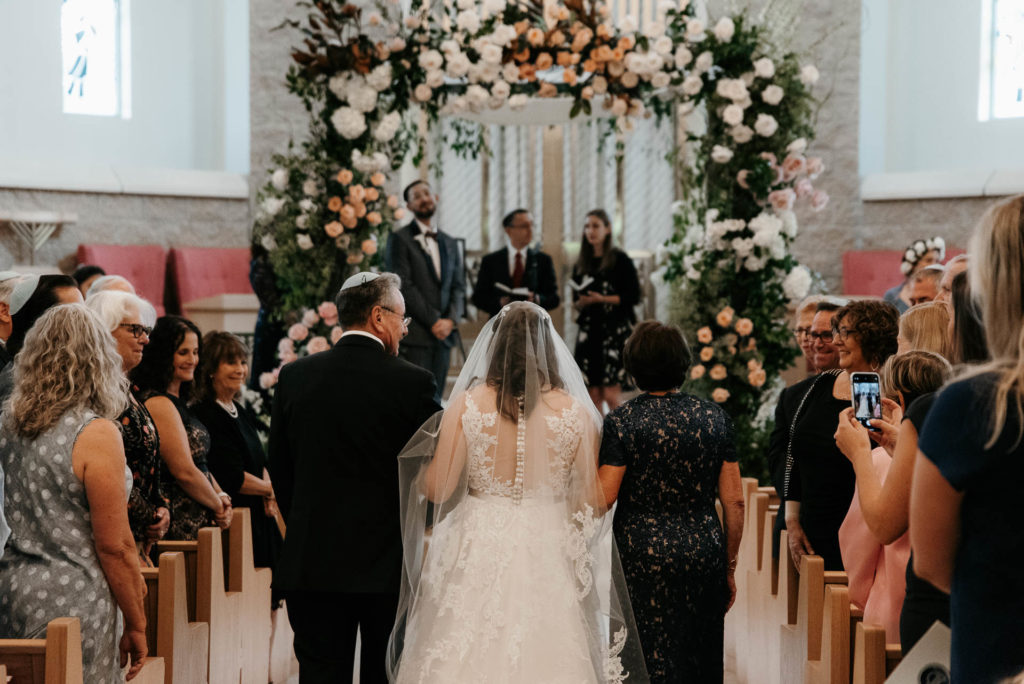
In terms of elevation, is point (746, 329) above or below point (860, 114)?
below

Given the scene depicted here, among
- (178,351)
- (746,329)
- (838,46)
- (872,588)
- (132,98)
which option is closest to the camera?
(872,588)

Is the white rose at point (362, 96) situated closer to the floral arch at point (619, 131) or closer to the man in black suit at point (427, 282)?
the floral arch at point (619, 131)

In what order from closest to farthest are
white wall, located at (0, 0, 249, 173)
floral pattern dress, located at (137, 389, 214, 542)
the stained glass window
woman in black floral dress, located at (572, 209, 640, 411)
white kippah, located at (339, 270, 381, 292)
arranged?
white kippah, located at (339, 270, 381, 292)
floral pattern dress, located at (137, 389, 214, 542)
woman in black floral dress, located at (572, 209, 640, 411)
white wall, located at (0, 0, 249, 173)
the stained glass window

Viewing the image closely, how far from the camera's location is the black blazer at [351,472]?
338 cm

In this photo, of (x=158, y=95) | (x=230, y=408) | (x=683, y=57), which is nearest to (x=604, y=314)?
(x=683, y=57)

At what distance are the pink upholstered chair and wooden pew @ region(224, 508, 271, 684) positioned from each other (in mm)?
5862

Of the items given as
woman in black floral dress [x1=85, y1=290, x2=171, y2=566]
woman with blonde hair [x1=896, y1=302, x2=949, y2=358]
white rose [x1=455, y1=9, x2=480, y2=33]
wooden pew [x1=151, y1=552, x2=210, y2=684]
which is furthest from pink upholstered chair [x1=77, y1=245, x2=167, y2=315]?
woman with blonde hair [x1=896, y1=302, x2=949, y2=358]

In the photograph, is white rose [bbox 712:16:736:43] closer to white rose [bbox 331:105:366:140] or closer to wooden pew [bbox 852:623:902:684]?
white rose [bbox 331:105:366:140]

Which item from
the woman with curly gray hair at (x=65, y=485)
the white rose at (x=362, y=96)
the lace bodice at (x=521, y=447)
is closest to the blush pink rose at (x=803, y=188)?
→ the white rose at (x=362, y=96)

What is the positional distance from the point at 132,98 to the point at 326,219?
4904 mm

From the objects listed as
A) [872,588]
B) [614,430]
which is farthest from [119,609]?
[872,588]

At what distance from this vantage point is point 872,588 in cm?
332

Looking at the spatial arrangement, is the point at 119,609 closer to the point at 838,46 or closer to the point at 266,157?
the point at 266,157

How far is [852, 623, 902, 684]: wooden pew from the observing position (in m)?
2.75
